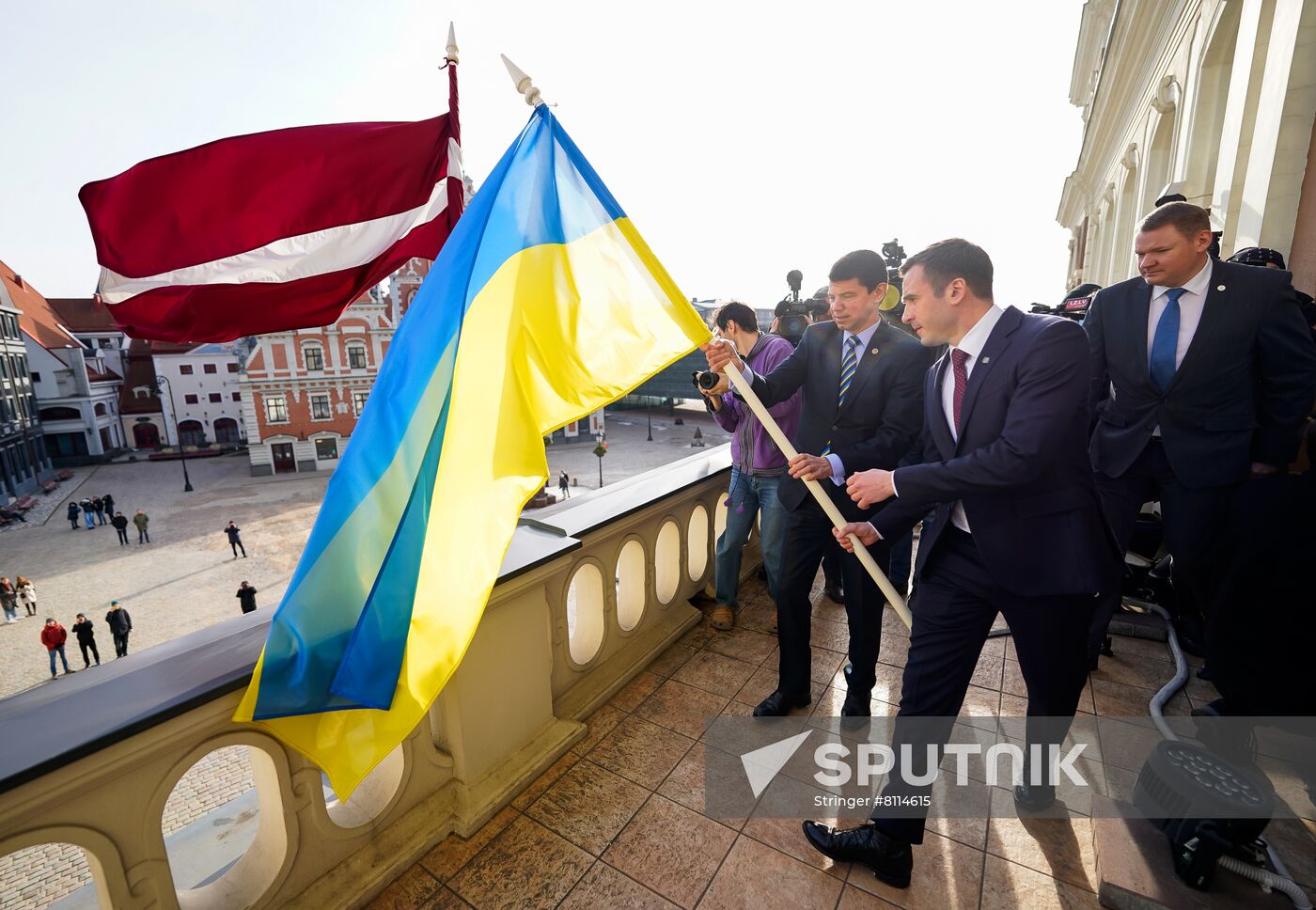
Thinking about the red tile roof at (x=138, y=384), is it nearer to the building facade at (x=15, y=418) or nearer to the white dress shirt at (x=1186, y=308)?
the building facade at (x=15, y=418)

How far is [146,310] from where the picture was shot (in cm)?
243

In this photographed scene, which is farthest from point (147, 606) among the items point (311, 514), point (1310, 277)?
point (1310, 277)

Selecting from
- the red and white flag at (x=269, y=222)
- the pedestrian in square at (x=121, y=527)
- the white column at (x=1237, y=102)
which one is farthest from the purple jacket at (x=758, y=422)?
the pedestrian in square at (x=121, y=527)

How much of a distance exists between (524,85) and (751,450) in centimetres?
246

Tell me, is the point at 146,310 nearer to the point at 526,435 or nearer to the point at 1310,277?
the point at 526,435

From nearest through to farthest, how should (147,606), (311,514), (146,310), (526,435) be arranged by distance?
1. (526,435)
2. (146,310)
3. (147,606)
4. (311,514)

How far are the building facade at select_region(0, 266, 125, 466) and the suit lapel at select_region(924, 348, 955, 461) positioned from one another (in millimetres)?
56859

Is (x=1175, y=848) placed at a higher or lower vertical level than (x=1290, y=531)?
lower

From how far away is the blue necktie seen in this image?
2.84 metres

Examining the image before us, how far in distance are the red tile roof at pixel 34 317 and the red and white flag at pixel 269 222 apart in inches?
2133

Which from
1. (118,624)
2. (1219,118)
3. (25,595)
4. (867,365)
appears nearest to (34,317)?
(25,595)

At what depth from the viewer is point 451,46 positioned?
2.94 metres

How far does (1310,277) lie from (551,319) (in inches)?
213

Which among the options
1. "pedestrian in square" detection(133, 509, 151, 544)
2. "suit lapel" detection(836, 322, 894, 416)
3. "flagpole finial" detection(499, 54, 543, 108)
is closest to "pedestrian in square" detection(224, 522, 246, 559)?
"pedestrian in square" detection(133, 509, 151, 544)
